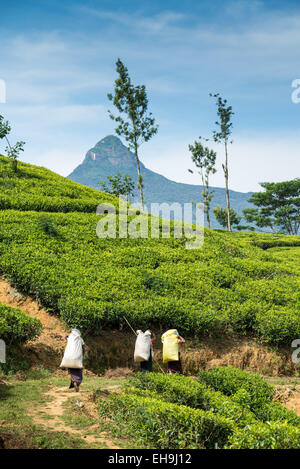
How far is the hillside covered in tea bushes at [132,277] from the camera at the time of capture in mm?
11641

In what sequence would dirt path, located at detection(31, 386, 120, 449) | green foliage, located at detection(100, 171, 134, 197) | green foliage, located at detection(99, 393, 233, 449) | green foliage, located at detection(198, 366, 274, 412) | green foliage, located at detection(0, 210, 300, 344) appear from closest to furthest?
green foliage, located at detection(99, 393, 233, 449) < dirt path, located at detection(31, 386, 120, 449) < green foliage, located at detection(198, 366, 274, 412) < green foliage, located at detection(0, 210, 300, 344) < green foliage, located at detection(100, 171, 134, 197)

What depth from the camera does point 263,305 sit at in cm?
1334

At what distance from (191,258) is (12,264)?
7.40 m

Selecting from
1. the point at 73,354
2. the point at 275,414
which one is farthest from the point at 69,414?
the point at 275,414

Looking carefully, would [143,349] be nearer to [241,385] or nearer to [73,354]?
[73,354]

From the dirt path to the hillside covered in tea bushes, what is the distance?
2.92 metres

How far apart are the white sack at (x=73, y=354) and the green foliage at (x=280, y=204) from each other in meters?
46.5

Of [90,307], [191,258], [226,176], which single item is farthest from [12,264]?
[226,176]

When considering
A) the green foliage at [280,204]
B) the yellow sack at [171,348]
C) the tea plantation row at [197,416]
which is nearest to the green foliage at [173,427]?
the tea plantation row at [197,416]

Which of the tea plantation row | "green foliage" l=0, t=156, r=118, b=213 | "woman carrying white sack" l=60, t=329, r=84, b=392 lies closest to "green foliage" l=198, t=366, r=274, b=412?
the tea plantation row

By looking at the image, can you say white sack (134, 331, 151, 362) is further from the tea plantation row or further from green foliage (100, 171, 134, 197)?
green foliage (100, 171, 134, 197)

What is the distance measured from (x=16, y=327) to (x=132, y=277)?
4.81 meters

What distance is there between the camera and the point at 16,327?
9500mm

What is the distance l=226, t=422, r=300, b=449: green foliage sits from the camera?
525 cm
